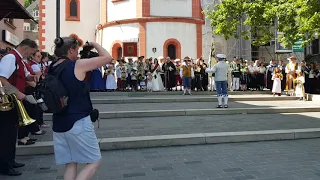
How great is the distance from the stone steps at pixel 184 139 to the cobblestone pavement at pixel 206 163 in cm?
21

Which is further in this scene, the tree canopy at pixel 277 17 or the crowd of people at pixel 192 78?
the crowd of people at pixel 192 78

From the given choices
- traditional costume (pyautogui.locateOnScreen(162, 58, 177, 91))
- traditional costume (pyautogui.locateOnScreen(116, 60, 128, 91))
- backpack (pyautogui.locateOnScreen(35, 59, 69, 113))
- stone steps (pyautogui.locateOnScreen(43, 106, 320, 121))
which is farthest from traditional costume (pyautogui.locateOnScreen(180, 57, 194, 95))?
backpack (pyautogui.locateOnScreen(35, 59, 69, 113))

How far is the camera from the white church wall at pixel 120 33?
26781mm

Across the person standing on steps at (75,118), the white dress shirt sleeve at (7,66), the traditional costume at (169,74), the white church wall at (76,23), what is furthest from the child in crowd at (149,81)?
the white church wall at (76,23)

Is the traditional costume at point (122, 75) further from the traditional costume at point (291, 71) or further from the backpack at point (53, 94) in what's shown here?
the backpack at point (53, 94)

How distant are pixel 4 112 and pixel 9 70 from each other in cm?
72

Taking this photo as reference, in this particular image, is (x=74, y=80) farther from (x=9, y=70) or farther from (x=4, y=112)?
(x=4, y=112)

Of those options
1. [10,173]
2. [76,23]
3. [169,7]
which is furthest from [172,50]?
[10,173]

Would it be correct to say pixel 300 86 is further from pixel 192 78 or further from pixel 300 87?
pixel 192 78

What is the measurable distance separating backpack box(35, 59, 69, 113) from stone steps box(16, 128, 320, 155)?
3.58 metres

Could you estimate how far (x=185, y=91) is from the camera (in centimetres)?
1639

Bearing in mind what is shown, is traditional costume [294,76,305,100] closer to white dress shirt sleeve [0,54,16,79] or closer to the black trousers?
the black trousers

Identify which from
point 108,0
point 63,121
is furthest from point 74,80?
point 108,0

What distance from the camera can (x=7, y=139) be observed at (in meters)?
5.25
